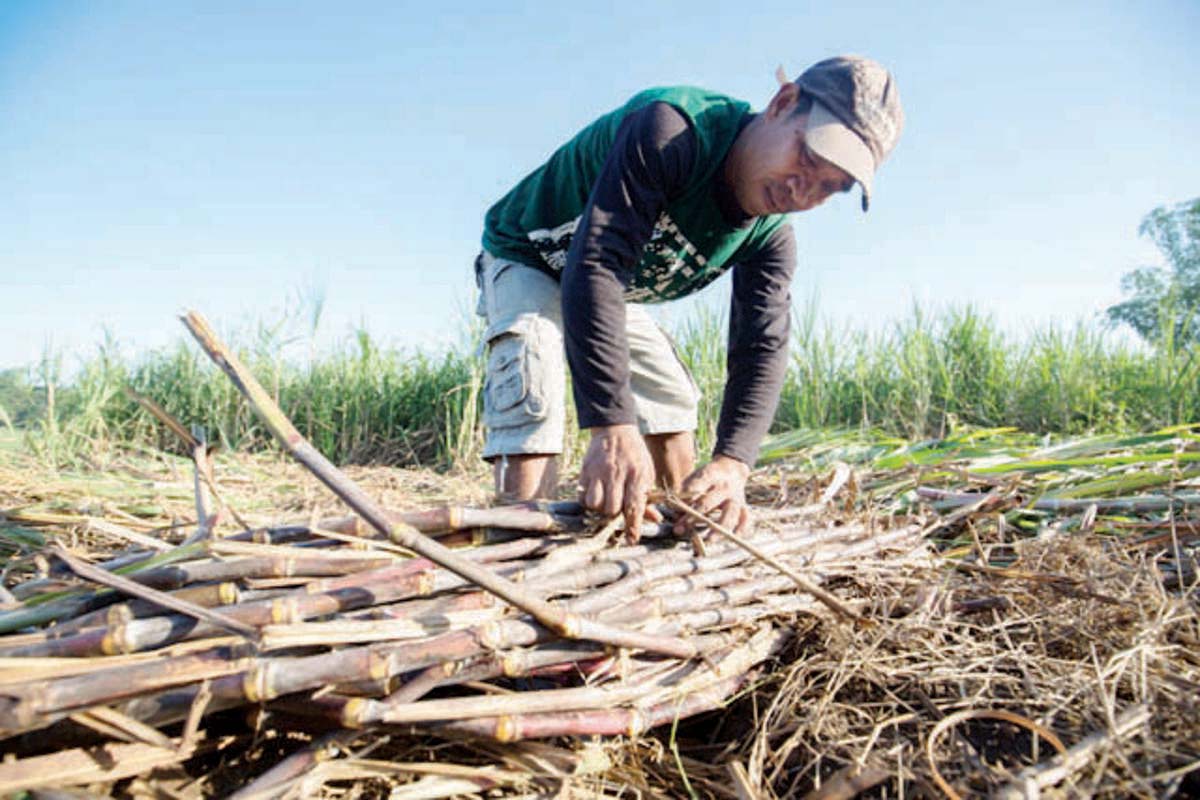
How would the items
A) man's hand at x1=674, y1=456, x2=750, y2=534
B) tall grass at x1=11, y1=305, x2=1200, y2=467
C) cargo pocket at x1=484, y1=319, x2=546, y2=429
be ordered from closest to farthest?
1. man's hand at x1=674, y1=456, x2=750, y2=534
2. cargo pocket at x1=484, y1=319, x2=546, y2=429
3. tall grass at x1=11, y1=305, x2=1200, y2=467

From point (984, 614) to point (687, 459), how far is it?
51.5 inches

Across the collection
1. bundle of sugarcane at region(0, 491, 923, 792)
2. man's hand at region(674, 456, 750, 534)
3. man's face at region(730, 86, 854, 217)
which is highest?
man's face at region(730, 86, 854, 217)

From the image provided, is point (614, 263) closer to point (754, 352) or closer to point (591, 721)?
point (754, 352)

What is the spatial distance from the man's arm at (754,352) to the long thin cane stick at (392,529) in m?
0.70

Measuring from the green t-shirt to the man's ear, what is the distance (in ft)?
0.41

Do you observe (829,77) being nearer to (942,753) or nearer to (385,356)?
(942,753)

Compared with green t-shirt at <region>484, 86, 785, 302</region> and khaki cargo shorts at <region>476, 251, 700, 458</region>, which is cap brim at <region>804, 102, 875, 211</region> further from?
khaki cargo shorts at <region>476, 251, 700, 458</region>

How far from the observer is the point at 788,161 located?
1.68 meters

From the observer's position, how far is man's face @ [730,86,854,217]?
166cm

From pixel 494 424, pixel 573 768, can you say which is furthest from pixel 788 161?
pixel 573 768

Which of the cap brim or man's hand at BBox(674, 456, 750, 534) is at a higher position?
the cap brim

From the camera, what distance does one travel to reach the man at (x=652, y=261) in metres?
1.57

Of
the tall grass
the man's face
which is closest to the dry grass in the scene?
the man's face

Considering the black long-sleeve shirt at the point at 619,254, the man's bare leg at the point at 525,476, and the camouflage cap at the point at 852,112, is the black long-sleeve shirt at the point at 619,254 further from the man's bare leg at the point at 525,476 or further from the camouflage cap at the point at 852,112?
the man's bare leg at the point at 525,476
